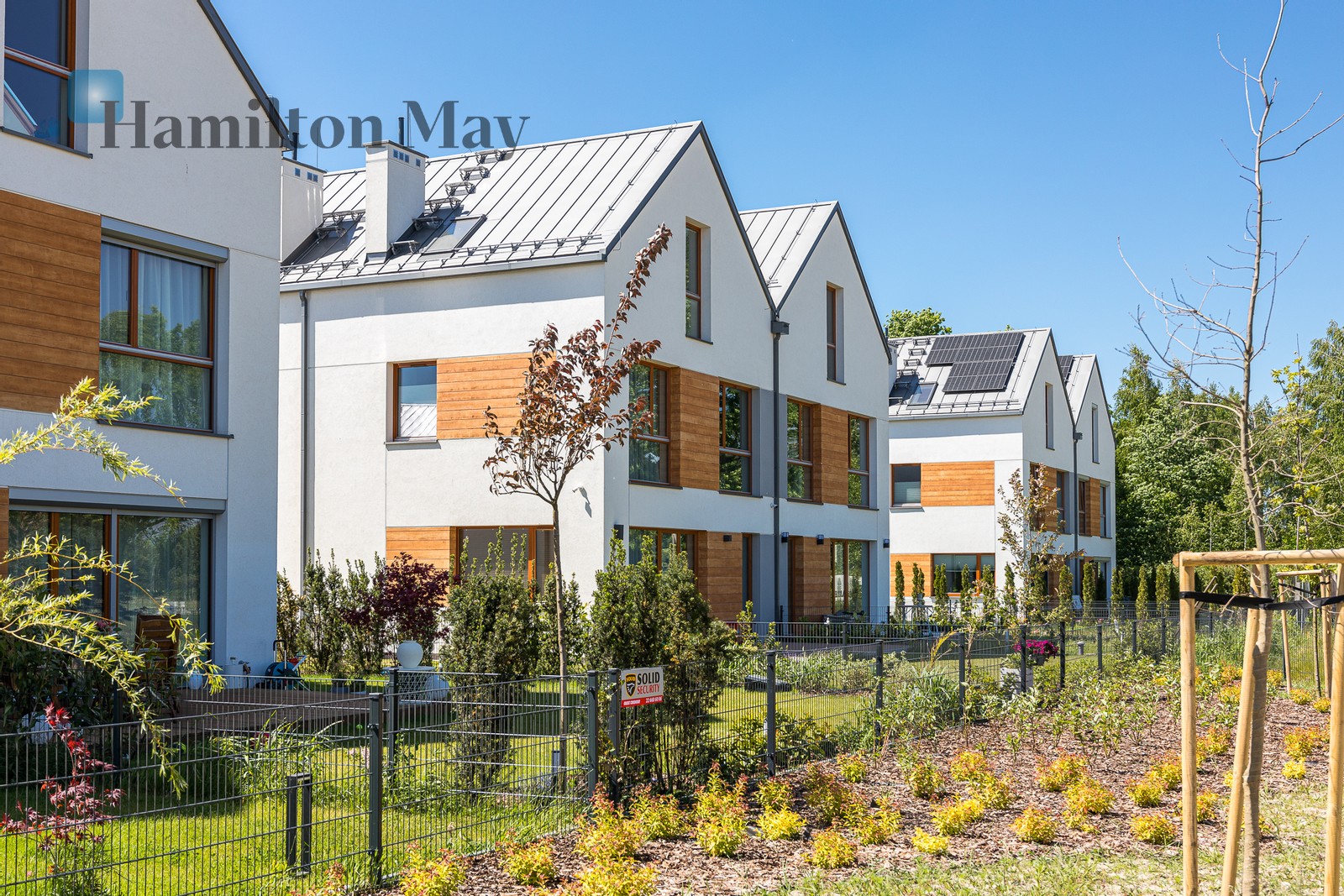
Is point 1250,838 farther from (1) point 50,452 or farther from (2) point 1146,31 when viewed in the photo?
(1) point 50,452

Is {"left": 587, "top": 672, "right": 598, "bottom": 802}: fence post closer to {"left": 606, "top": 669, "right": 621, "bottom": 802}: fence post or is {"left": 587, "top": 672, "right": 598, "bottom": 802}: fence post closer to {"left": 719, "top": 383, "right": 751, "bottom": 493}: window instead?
{"left": 606, "top": 669, "right": 621, "bottom": 802}: fence post

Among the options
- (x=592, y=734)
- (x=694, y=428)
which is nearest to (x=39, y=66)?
(x=592, y=734)

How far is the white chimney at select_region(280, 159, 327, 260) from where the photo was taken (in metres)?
21.8

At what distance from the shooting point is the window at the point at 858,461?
90.2 feet

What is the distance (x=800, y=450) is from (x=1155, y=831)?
57.3 feet

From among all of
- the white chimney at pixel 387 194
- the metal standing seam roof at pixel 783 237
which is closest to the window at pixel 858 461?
the metal standing seam roof at pixel 783 237

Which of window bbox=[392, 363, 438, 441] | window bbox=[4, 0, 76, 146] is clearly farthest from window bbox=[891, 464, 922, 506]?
window bbox=[4, 0, 76, 146]

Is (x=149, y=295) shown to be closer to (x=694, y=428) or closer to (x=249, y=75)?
(x=249, y=75)

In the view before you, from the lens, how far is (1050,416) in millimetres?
37781

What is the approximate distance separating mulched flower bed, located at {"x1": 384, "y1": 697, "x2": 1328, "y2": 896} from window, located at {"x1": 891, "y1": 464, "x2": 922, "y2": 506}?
928 inches

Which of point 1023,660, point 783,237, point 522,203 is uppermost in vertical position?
point 783,237

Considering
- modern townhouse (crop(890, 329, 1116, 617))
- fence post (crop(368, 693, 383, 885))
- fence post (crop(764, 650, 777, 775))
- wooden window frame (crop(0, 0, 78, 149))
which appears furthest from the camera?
modern townhouse (crop(890, 329, 1116, 617))

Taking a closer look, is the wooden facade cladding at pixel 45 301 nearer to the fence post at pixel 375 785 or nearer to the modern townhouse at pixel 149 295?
the modern townhouse at pixel 149 295

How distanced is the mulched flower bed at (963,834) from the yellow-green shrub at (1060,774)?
103 millimetres
